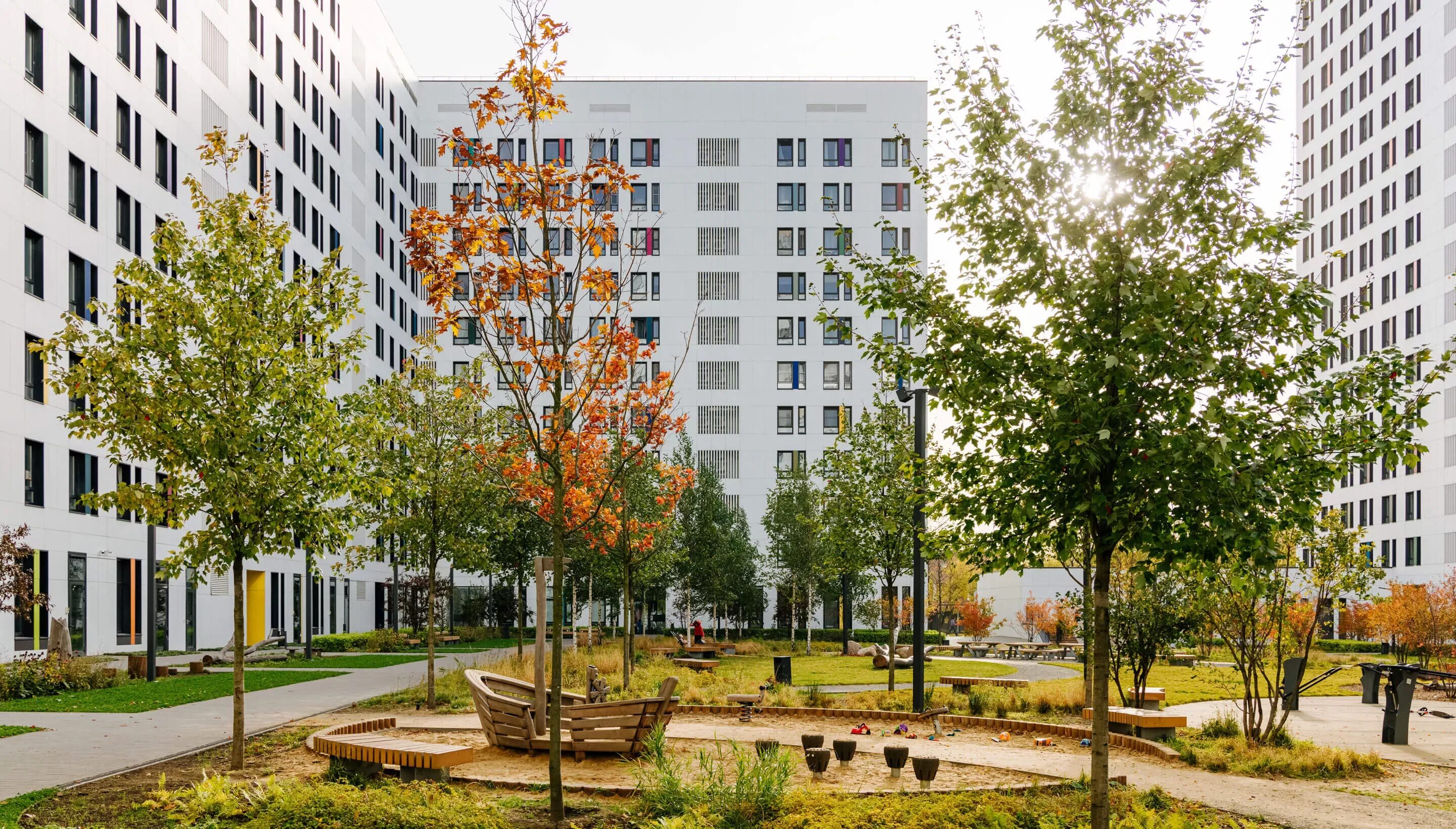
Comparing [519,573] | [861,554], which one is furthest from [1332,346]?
[519,573]

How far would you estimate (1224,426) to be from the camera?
24.4 feet

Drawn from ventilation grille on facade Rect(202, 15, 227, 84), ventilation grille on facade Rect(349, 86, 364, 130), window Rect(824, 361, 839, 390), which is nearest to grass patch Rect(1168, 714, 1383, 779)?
ventilation grille on facade Rect(202, 15, 227, 84)

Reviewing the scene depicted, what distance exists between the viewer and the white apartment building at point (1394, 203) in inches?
2394

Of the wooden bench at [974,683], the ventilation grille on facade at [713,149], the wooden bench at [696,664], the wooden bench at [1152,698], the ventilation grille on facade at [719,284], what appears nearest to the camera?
the wooden bench at [1152,698]

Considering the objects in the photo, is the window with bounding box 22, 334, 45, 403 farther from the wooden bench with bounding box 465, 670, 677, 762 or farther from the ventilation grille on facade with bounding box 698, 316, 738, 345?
the ventilation grille on facade with bounding box 698, 316, 738, 345

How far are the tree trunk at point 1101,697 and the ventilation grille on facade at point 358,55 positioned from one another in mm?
61719

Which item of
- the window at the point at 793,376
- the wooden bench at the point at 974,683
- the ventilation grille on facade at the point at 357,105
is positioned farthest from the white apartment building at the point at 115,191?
the window at the point at 793,376

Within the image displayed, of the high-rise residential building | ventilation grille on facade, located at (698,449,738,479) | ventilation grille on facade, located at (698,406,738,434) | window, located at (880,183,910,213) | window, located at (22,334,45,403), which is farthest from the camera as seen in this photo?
window, located at (880,183,910,213)

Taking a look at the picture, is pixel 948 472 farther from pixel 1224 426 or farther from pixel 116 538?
pixel 116 538

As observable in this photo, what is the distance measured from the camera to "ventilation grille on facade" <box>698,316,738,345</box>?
236ft

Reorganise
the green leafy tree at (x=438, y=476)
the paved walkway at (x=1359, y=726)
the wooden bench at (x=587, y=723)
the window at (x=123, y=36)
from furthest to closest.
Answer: the window at (x=123, y=36) < the green leafy tree at (x=438, y=476) < the paved walkway at (x=1359, y=726) < the wooden bench at (x=587, y=723)

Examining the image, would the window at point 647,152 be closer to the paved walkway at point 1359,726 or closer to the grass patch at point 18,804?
the paved walkway at point 1359,726

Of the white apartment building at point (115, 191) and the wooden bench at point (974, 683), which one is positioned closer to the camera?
the wooden bench at point (974, 683)

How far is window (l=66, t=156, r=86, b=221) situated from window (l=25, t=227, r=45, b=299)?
204 cm
